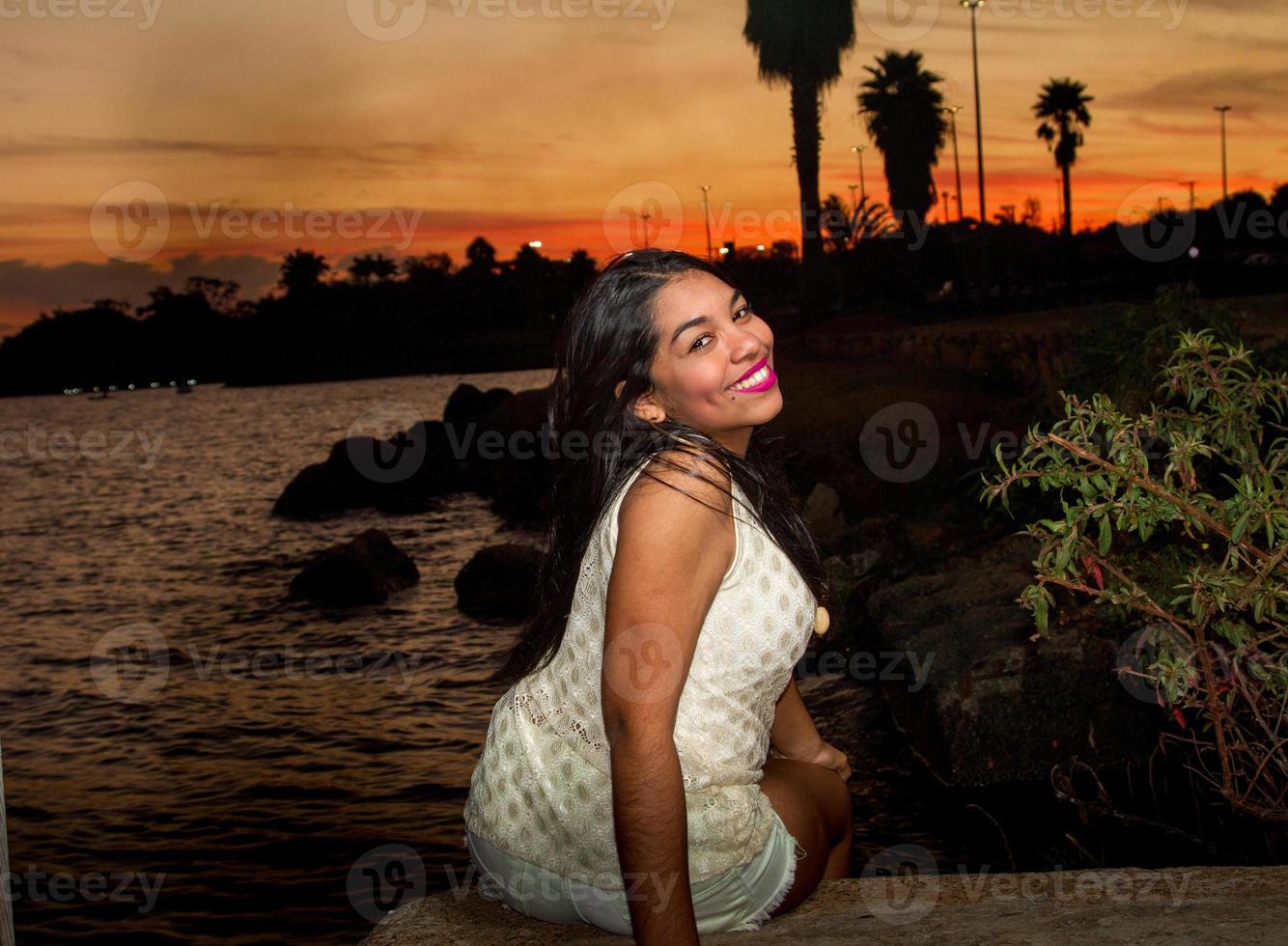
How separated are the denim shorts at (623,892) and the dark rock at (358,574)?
40.0ft

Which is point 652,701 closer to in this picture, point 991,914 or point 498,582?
point 991,914

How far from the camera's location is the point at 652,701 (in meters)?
1.94

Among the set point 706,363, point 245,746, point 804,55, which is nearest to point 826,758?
point 706,363

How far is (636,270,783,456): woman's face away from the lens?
223 centimetres

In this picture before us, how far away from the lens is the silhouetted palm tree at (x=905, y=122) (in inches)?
1622

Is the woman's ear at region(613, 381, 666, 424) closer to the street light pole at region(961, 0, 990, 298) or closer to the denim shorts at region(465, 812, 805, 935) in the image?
the denim shorts at region(465, 812, 805, 935)

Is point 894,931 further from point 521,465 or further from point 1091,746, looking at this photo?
point 521,465

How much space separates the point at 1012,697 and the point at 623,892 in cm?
430

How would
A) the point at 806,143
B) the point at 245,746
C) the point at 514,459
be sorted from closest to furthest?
the point at 245,746 < the point at 514,459 < the point at 806,143

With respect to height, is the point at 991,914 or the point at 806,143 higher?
the point at 806,143

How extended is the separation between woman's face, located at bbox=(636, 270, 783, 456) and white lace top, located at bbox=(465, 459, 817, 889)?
22 centimetres

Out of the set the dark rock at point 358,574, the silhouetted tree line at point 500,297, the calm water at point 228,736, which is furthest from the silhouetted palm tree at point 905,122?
the dark rock at point 358,574

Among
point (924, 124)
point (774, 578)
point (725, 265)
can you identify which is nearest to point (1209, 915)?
point (774, 578)

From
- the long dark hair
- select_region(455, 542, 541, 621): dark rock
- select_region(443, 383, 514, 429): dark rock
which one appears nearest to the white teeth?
the long dark hair
